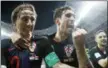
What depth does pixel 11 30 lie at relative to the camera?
72.3 inches

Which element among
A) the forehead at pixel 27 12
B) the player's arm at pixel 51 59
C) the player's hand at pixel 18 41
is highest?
the forehead at pixel 27 12

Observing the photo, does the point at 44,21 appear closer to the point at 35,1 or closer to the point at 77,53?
the point at 35,1

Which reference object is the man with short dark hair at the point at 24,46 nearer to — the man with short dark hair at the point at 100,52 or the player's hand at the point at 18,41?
the player's hand at the point at 18,41

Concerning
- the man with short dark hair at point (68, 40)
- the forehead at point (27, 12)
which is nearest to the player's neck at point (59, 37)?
the man with short dark hair at point (68, 40)

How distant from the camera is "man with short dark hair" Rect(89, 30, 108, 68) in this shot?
6.31 feet

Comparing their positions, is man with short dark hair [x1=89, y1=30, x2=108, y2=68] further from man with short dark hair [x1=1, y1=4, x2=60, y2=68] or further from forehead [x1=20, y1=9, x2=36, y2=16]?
forehead [x1=20, y1=9, x2=36, y2=16]

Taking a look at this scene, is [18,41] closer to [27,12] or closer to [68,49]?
[27,12]

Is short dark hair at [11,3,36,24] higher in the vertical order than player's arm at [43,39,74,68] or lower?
higher

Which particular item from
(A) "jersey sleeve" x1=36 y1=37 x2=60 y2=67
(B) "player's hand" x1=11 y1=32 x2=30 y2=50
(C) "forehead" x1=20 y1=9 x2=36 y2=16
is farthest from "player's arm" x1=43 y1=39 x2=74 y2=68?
(C) "forehead" x1=20 y1=9 x2=36 y2=16

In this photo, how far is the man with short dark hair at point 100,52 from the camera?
6.31ft

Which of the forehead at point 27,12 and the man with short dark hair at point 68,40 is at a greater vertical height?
the forehead at point 27,12

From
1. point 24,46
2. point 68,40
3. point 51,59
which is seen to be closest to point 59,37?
point 68,40

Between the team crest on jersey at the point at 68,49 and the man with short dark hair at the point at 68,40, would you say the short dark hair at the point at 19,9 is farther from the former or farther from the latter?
the team crest on jersey at the point at 68,49

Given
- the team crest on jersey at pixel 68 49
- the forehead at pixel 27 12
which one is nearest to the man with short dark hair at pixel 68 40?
the team crest on jersey at pixel 68 49
